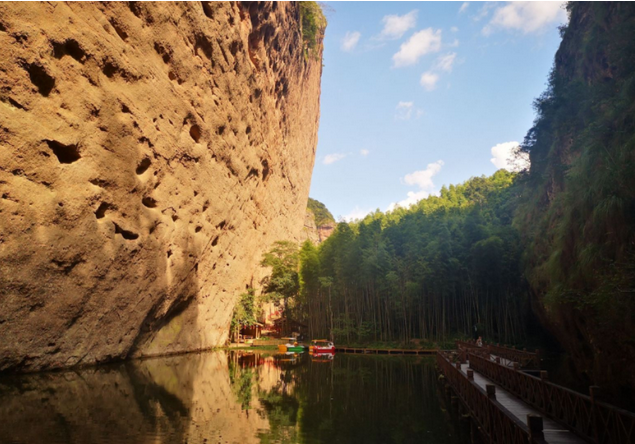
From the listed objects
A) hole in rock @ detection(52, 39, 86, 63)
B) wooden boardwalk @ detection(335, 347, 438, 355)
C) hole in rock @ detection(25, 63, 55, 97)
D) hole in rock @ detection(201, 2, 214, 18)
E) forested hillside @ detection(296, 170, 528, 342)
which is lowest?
wooden boardwalk @ detection(335, 347, 438, 355)

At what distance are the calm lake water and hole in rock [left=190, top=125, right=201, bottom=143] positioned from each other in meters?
13.2

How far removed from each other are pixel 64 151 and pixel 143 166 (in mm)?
4451

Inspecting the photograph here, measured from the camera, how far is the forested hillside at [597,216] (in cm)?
1068

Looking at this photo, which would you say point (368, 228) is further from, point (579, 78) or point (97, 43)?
point (97, 43)

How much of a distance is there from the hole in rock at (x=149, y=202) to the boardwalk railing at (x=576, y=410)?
16.5 meters

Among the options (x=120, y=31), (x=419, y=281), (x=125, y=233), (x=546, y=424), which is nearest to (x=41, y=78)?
(x=120, y=31)

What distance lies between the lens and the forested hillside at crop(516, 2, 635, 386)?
10.7 meters

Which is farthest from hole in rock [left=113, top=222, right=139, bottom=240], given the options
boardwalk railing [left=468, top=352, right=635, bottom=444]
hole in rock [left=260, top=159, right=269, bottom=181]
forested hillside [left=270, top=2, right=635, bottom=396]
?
hole in rock [left=260, top=159, right=269, bottom=181]

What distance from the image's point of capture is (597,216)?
39.3ft

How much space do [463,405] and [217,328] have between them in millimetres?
21736

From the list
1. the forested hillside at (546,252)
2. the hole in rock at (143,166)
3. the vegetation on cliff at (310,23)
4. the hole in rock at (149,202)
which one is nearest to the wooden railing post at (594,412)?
the forested hillside at (546,252)

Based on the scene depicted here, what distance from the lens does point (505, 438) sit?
20.5ft

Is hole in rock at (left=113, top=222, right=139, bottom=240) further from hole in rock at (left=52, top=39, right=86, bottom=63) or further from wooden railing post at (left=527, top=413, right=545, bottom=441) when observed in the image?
wooden railing post at (left=527, top=413, right=545, bottom=441)

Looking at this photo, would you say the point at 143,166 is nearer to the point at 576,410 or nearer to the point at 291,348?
the point at 576,410
